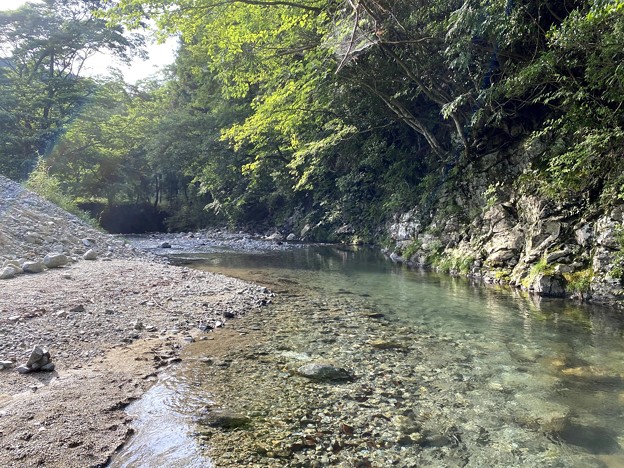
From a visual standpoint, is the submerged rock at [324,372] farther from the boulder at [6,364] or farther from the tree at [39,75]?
the tree at [39,75]

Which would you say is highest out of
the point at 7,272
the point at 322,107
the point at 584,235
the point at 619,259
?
the point at 322,107

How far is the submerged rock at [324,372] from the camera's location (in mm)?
4809

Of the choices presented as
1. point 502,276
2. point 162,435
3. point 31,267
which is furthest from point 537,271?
point 31,267

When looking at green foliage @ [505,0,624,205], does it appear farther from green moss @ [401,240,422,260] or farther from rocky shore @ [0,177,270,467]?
rocky shore @ [0,177,270,467]

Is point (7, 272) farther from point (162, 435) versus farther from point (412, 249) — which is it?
point (412, 249)

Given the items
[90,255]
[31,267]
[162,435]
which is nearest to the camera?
[162,435]

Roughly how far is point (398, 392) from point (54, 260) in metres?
8.92

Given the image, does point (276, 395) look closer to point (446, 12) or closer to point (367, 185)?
point (446, 12)

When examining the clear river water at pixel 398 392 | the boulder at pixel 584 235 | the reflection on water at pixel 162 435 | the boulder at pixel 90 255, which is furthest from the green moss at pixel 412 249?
the reflection on water at pixel 162 435

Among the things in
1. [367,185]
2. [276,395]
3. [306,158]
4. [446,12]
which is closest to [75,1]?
[306,158]

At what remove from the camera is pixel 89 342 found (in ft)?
18.3

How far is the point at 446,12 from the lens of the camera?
1222cm

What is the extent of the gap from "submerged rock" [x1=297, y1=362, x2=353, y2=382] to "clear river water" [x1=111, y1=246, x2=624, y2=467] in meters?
0.08

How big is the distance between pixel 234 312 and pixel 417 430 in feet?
15.5
